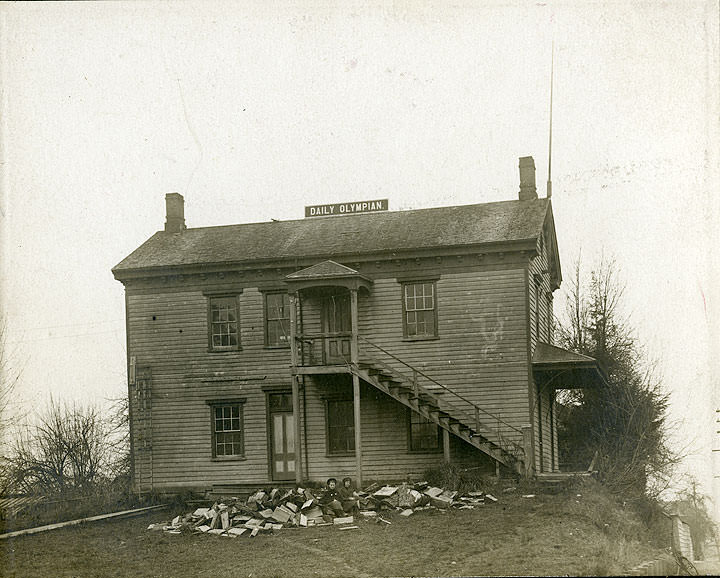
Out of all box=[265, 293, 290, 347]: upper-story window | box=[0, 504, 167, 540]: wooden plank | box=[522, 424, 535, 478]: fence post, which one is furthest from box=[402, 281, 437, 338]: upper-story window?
box=[0, 504, 167, 540]: wooden plank

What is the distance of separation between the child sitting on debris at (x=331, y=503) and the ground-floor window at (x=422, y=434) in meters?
3.04

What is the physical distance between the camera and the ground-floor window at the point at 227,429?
85.5 feet

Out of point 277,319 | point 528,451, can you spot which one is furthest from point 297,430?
point 528,451

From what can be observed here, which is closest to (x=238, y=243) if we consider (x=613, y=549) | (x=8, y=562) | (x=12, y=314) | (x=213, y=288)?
(x=213, y=288)

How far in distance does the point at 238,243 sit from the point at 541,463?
11.4 meters

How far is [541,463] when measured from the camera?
24.7m

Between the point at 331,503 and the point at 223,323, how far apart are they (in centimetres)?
796

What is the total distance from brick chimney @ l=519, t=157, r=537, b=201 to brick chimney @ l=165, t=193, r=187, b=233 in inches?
453

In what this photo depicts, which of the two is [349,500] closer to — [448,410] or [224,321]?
[448,410]

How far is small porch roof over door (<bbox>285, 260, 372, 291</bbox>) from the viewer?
2361 cm

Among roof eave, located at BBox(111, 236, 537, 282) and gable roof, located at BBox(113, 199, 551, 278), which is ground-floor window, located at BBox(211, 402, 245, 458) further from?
gable roof, located at BBox(113, 199, 551, 278)

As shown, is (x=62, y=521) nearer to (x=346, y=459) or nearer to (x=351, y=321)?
(x=346, y=459)

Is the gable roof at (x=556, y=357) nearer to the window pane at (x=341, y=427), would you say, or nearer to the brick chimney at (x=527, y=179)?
the brick chimney at (x=527, y=179)

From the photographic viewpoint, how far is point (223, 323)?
26.4m
